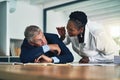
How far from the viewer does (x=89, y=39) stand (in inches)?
98.7

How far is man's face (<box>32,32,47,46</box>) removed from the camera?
83.9 inches

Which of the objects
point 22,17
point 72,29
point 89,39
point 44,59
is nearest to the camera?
point 44,59

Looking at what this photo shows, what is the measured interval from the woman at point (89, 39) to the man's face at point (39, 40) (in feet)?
0.92

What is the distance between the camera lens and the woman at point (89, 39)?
2299 mm

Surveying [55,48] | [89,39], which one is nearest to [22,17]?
[89,39]

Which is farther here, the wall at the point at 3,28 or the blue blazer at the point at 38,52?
the wall at the point at 3,28

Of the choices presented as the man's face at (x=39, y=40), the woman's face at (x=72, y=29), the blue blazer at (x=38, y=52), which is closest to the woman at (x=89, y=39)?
the woman's face at (x=72, y=29)

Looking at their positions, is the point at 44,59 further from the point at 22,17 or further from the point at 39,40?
the point at 22,17

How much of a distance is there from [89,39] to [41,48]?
581 millimetres

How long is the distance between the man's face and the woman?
279mm

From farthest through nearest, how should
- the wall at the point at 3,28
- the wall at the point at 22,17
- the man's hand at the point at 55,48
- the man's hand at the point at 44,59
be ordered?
1. the wall at the point at 22,17
2. the wall at the point at 3,28
3. the man's hand at the point at 55,48
4. the man's hand at the point at 44,59

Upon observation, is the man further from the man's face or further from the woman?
the woman

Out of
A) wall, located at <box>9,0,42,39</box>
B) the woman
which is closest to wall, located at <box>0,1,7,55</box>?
wall, located at <box>9,0,42,39</box>

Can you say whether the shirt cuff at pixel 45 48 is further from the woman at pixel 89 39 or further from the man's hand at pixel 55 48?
the woman at pixel 89 39
